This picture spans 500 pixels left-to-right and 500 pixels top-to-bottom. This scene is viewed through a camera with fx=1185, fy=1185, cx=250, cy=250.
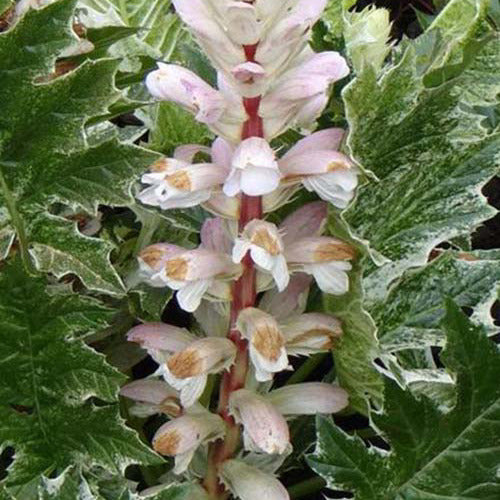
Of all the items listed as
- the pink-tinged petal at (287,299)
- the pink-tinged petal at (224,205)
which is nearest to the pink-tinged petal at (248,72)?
the pink-tinged petal at (224,205)

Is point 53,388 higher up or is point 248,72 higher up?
point 248,72

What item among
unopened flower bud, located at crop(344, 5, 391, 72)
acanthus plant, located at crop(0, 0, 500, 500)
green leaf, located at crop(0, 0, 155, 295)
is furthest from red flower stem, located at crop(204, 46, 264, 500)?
unopened flower bud, located at crop(344, 5, 391, 72)

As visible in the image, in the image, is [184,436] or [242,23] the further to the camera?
[184,436]

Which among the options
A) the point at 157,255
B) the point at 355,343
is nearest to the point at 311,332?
the point at 355,343

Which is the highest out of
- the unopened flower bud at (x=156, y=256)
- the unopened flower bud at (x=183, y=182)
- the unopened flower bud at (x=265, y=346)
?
the unopened flower bud at (x=183, y=182)

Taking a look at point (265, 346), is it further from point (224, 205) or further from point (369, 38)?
point (369, 38)

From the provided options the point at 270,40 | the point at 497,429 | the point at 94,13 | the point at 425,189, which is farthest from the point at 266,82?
the point at 94,13

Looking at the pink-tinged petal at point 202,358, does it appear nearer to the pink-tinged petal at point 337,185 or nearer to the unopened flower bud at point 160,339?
the unopened flower bud at point 160,339
